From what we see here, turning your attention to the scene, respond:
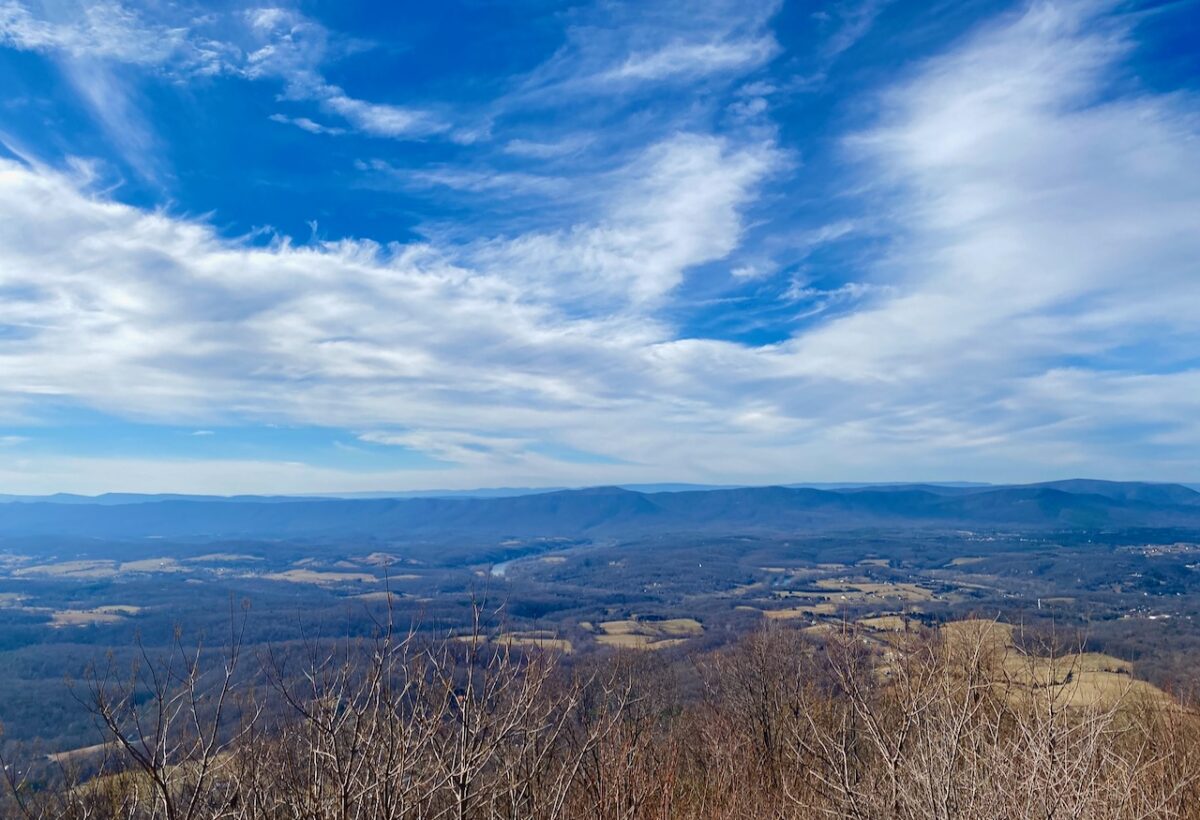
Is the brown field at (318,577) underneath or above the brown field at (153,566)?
underneath

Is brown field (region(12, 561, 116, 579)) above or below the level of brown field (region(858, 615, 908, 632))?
below

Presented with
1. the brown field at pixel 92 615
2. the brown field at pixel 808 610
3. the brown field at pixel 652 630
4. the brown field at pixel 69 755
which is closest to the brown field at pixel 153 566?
the brown field at pixel 92 615

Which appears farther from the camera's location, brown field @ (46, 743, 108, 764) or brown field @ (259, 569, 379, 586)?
brown field @ (259, 569, 379, 586)

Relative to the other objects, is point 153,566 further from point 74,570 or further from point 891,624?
point 891,624

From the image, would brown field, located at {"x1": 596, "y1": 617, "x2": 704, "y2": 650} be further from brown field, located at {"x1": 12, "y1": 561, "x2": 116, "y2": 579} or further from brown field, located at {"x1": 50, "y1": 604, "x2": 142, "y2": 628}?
brown field, located at {"x1": 12, "y1": 561, "x2": 116, "y2": 579}

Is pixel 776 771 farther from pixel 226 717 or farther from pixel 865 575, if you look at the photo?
pixel 865 575

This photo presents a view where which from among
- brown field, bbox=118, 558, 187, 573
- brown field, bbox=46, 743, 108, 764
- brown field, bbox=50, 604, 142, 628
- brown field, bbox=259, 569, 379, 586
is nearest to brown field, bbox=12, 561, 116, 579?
brown field, bbox=118, 558, 187, 573

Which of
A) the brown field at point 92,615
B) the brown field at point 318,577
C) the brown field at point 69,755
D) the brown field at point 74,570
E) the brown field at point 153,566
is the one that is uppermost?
the brown field at point 69,755

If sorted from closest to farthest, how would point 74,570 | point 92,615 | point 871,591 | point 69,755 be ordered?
point 69,755
point 92,615
point 871,591
point 74,570

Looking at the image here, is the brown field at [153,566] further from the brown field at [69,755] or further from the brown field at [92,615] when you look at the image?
the brown field at [69,755]

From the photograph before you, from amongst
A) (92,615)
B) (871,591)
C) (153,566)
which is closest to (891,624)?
(871,591)

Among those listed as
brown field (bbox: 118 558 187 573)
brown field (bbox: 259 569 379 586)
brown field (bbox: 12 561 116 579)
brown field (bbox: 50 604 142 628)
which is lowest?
brown field (bbox: 259 569 379 586)

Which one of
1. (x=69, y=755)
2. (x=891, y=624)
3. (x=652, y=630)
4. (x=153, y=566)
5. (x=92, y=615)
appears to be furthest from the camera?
(x=153, y=566)

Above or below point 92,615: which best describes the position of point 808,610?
above
